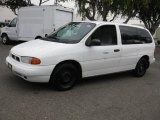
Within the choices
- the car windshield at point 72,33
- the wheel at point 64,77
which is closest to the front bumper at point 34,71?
the wheel at point 64,77

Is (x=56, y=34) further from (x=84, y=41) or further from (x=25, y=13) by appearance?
(x=25, y=13)

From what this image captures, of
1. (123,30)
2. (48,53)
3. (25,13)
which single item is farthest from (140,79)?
(25,13)

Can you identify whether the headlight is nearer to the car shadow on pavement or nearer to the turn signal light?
the turn signal light

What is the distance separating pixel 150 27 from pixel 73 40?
20.0 metres

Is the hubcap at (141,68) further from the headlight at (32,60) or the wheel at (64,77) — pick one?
the headlight at (32,60)

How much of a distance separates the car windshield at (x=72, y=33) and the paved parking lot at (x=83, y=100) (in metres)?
1.22

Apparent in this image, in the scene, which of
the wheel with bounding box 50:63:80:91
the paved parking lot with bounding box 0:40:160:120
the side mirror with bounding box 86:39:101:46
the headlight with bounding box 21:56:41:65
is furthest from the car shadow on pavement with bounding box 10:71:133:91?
the side mirror with bounding box 86:39:101:46

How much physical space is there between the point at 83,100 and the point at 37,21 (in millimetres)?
10014

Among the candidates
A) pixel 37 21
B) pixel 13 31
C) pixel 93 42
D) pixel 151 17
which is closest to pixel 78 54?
pixel 93 42

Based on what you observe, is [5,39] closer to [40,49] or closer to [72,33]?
[72,33]

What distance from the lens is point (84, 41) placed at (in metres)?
6.78

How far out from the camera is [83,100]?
589 centimetres

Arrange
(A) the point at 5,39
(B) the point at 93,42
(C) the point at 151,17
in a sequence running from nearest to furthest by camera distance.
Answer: (B) the point at 93,42 < (A) the point at 5,39 < (C) the point at 151,17

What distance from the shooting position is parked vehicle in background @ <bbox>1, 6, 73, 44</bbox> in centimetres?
1455
